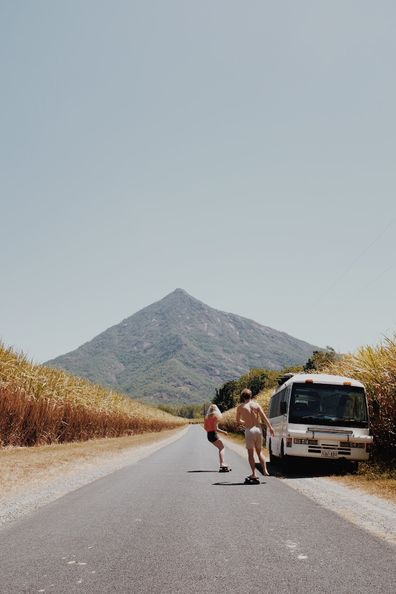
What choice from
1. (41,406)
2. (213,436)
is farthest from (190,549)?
(41,406)

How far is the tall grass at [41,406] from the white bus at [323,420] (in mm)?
10582

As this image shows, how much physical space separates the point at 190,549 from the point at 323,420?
9.49 m

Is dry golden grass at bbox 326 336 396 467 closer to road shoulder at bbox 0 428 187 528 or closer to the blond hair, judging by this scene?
the blond hair

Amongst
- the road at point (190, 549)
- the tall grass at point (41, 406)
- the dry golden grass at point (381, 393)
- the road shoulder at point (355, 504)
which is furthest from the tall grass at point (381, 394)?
the tall grass at point (41, 406)

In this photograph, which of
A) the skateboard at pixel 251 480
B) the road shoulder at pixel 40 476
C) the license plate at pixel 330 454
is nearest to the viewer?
the road shoulder at pixel 40 476

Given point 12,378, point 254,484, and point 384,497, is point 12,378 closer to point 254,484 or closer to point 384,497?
point 254,484

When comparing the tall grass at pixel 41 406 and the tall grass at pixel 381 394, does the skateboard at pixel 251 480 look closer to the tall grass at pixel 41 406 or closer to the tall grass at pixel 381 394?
the tall grass at pixel 381 394

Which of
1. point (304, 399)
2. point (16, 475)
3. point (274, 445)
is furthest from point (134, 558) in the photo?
point (274, 445)

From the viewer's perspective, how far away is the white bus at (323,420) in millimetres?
14383

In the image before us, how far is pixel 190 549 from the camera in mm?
5898

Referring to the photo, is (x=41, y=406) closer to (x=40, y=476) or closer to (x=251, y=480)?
(x=40, y=476)

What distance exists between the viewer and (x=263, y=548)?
5926mm

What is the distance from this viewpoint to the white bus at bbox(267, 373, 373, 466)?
14383mm

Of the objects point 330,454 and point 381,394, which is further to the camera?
point 381,394
